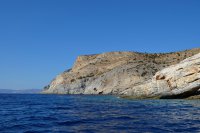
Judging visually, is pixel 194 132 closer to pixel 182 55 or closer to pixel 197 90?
pixel 197 90

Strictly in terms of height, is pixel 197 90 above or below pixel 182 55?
below

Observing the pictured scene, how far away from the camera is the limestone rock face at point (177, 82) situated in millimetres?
68688

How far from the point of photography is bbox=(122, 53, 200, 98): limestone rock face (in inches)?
2704

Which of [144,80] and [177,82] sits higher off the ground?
[144,80]

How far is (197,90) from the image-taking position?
68375 mm

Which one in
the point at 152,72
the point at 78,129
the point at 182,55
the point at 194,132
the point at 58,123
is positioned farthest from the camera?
the point at 182,55

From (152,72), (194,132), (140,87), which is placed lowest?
(194,132)

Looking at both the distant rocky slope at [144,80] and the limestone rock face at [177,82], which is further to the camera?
the distant rocky slope at [144,80]

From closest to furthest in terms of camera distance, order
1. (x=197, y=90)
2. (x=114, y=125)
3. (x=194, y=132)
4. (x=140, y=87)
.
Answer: (x=194, y=132), (x=114, y=125), (x=197, y=90), (x=140, y=87)

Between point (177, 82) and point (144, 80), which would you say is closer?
point (177, 82)

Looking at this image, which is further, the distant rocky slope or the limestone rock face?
the distant rocky slope

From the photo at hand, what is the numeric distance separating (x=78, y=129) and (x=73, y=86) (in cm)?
17534

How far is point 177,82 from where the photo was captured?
7094cm

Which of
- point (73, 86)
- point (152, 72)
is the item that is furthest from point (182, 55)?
point (73, 86)
